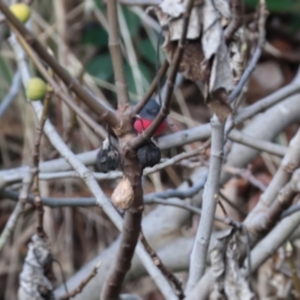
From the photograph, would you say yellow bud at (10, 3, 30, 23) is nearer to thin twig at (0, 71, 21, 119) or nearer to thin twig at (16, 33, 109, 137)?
thin twig at (16, 33, 109, 137)

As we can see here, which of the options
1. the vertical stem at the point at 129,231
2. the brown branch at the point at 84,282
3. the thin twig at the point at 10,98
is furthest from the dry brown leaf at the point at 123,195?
the thin twig at the point at 10,98

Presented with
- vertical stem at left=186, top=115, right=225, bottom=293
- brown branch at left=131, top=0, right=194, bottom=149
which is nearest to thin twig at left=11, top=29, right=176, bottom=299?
vertical stem at left=186, top=115, right=225, bottom=293

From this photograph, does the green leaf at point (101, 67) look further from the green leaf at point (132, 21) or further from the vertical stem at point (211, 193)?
the vertical stem at point (211, 193)

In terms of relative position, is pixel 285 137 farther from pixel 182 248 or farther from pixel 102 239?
pixel 182 248

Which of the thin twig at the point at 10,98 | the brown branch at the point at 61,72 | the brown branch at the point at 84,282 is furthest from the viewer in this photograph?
the thin twig at the point at 10,98

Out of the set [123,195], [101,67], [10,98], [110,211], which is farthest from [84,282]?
[101,67]

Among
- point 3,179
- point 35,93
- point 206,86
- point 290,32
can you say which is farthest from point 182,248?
point 290,32
